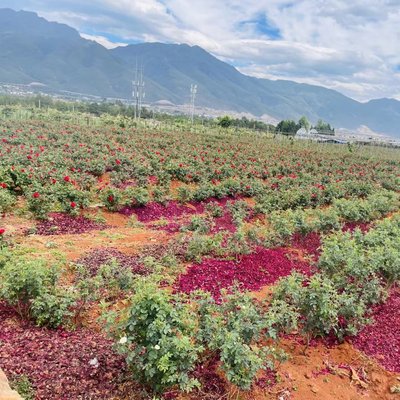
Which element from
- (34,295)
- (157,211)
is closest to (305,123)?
(157,211)

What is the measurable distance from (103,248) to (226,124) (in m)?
43.2

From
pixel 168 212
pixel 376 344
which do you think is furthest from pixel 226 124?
pixel 376 344

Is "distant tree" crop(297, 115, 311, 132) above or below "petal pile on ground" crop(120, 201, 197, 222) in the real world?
above

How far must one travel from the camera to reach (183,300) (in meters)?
4.82

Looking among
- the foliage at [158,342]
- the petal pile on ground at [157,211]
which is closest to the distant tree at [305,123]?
the petal pile on ground at [157,211]

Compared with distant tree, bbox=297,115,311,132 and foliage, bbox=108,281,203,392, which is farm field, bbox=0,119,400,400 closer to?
foliage, bbox=108,281,203,392

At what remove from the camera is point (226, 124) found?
159 ft

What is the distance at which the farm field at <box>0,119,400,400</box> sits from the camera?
11.5 feet

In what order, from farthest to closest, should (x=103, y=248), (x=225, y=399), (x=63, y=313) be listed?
(x=103, y=248) → (x=63, y=313) → (x=225, y=399)

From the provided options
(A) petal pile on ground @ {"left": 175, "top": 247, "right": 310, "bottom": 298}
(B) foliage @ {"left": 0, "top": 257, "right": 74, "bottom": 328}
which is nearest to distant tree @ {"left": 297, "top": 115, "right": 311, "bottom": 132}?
(A) petal pile on ground @ {"left": 175, "top": 247, "right": 310, "bottom": 298}

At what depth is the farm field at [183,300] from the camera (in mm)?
3508

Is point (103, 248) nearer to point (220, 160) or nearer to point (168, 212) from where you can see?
point (168, 212)

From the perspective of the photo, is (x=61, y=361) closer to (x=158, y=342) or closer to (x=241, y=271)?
(x=158, y=342)

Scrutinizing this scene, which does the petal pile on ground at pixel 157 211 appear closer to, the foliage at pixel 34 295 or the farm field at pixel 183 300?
the farm field at pixel 183 300
